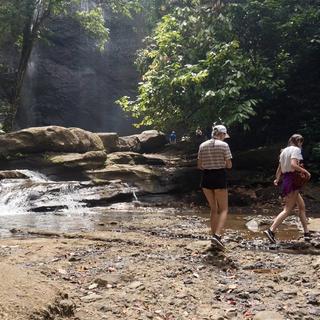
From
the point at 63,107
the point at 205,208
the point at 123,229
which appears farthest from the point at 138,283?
the point at 63,107

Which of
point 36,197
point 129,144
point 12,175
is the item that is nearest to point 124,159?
point 12,175

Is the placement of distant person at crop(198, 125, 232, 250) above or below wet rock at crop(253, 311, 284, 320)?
above

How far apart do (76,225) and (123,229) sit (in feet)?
4.19

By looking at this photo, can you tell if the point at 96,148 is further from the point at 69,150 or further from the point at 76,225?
the point at 76,225

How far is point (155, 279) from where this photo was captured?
5117 mm

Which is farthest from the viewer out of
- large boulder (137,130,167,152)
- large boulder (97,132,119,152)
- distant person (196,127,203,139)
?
large boulder (137,130,167,152)

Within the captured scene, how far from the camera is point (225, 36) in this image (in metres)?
16.6

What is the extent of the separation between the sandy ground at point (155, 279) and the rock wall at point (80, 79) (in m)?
26.3

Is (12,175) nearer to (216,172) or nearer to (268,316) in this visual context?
(216,172)

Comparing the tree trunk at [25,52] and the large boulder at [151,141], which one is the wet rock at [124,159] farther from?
the large boulder at [151,141]

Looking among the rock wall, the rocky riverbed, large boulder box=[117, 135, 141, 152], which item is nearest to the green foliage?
the rock wall

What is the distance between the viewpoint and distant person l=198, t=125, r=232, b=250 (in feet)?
21.4

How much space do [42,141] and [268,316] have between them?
15372mm

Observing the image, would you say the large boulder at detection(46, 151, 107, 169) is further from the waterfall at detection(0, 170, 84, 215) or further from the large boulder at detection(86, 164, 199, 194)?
the waterfall at detection(0, 170, 84, 215)
